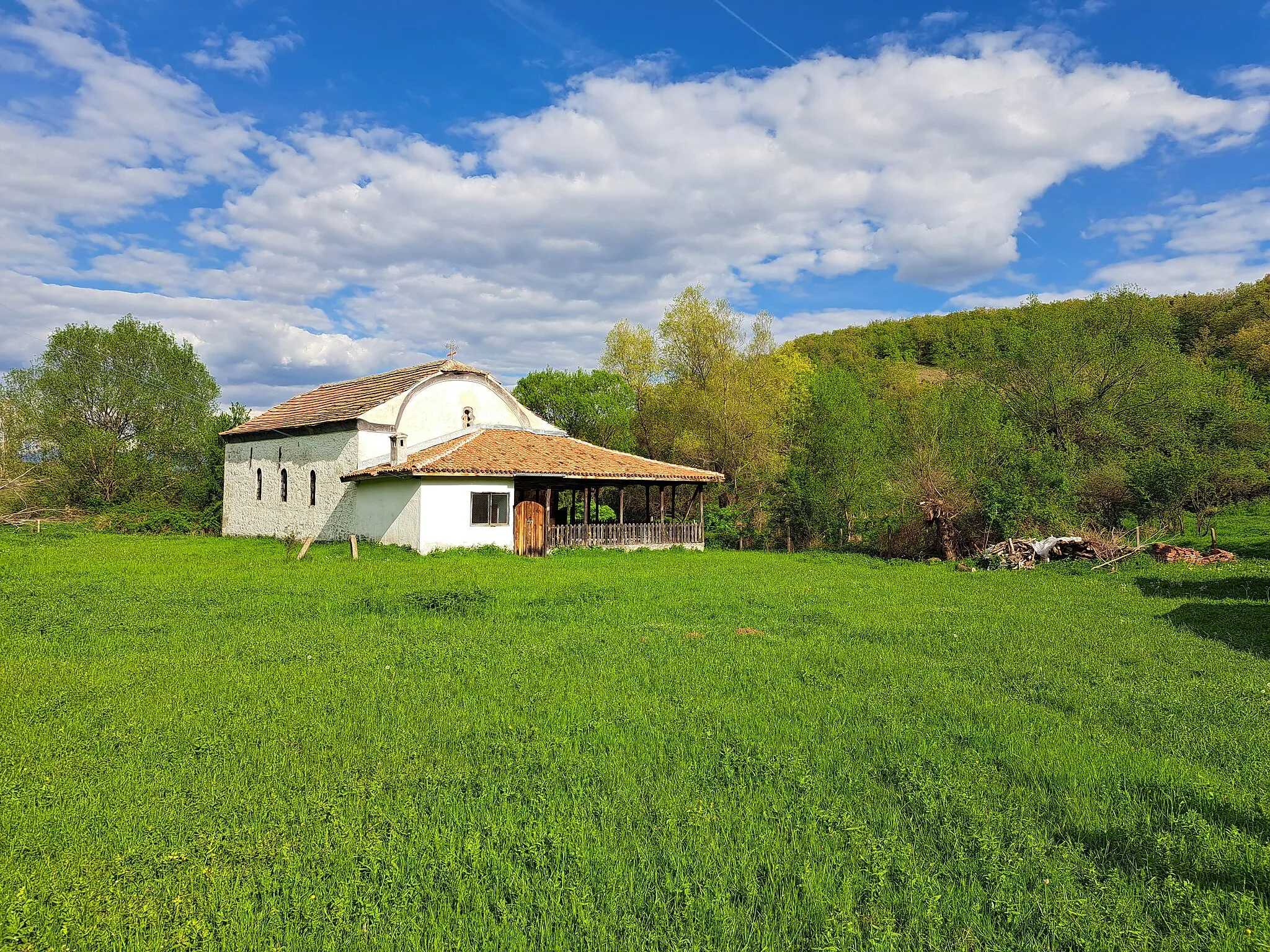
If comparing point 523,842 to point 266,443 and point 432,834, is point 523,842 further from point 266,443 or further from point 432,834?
point 266,443

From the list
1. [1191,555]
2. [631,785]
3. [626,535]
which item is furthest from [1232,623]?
[626,535]

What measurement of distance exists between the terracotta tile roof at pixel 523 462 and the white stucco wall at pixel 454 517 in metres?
0.68

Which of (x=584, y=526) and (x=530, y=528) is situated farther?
(x=584, y=526)

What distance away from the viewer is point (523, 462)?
25.2m

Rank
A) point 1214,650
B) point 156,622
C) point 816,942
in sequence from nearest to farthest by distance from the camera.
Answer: point 816,942 → point 1214,650 → point 156,622

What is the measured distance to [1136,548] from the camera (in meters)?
20.1

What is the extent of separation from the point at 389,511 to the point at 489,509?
11.8 feet

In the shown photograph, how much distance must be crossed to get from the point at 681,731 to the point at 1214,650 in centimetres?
808

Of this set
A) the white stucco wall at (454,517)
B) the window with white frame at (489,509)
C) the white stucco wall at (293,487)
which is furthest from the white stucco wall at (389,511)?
the window with white frame at (489,509)

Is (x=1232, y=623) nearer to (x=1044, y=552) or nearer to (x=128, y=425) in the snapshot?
(x=1044, y=552)

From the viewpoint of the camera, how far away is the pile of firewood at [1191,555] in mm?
19062

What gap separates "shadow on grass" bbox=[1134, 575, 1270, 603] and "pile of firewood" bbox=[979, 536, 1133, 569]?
3944 millimetres

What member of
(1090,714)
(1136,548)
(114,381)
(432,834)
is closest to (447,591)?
(432,834)

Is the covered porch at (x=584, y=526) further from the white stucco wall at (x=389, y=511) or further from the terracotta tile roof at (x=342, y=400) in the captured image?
the terracotta tile roof at (x=342, y=400)
